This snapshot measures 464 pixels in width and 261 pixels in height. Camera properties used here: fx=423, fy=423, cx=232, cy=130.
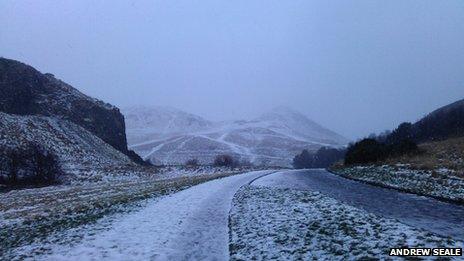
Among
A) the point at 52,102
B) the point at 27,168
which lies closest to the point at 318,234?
the point at 27,168

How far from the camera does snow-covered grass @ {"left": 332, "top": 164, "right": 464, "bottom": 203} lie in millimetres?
23405

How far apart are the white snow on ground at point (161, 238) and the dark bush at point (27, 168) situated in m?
37.8

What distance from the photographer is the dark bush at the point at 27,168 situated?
174 feet

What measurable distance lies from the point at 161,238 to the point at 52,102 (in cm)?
9638

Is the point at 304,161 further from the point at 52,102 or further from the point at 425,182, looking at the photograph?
the point at 425,182

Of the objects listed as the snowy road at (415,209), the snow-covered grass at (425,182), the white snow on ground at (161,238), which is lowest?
the white snow on ground at (161,238)

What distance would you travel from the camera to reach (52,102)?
102 m

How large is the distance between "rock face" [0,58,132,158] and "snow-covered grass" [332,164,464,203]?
3213 inches

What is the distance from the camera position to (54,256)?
12.8 meters

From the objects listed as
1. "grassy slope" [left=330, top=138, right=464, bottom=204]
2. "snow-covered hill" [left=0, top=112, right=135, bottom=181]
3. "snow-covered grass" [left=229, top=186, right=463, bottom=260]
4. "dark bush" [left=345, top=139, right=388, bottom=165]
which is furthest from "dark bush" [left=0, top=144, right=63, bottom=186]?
"snow-covered grass" [left=229, top=186, right=463, bottom=260]

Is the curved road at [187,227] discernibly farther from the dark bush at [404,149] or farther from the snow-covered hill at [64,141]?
the snow-covered hill at [64,141]

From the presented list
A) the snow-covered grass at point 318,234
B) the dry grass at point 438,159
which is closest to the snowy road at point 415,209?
the snow-covered grass at point 318,234

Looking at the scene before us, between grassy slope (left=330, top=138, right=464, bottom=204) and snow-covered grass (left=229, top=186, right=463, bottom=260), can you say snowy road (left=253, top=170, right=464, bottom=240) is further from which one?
snow-covered grass (left=229, top=186, right=463, bottom=260)

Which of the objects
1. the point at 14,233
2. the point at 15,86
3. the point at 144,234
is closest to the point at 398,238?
the point at 144,234
